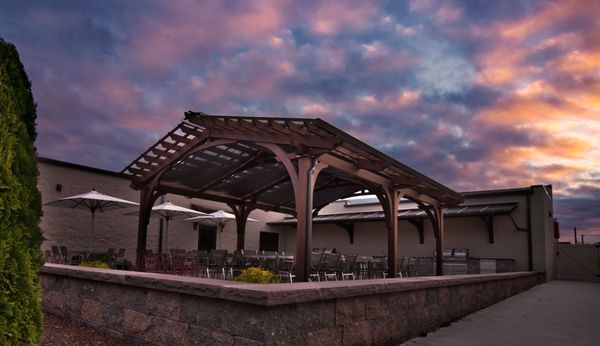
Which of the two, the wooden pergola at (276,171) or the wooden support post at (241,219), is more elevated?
the wooden pergola at (276,171)

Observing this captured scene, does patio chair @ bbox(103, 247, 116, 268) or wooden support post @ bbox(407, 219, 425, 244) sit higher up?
wooden support post @ bbox(407, 219, 425, 244)

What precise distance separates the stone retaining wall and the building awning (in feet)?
39.3

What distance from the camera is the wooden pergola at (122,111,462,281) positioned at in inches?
307

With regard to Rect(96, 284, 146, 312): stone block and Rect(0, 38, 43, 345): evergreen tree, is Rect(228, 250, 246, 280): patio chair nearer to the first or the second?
Rect(96, 284, 146, 312): stone block

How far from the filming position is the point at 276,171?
1244cm

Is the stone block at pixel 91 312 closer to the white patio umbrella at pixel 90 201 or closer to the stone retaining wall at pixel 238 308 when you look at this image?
the stone retaining wall at pixel 238 308

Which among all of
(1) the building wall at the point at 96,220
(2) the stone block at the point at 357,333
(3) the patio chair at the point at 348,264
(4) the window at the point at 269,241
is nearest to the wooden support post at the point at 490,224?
(3) the patio chair at the point at 348,264

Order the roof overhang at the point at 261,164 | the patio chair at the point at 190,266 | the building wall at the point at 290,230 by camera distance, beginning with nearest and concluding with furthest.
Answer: the roof overhang at the point at 261,164 → the patio chair at the point at 190,266 → the building wall at the point at 290,230

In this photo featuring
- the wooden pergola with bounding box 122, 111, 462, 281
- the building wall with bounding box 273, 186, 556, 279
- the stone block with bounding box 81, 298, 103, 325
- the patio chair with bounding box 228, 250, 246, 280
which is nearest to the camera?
the stone block with bounding box 81, 298, 103, 325

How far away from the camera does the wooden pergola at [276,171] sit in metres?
7.79

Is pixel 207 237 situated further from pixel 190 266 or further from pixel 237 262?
pixel 190 266

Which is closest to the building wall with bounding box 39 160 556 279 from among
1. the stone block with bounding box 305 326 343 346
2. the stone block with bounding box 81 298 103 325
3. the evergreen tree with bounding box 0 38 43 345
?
the stone block with bounding box 81 298 103 325

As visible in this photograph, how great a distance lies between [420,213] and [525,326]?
11.6 m

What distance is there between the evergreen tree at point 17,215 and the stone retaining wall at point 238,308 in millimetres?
1200
